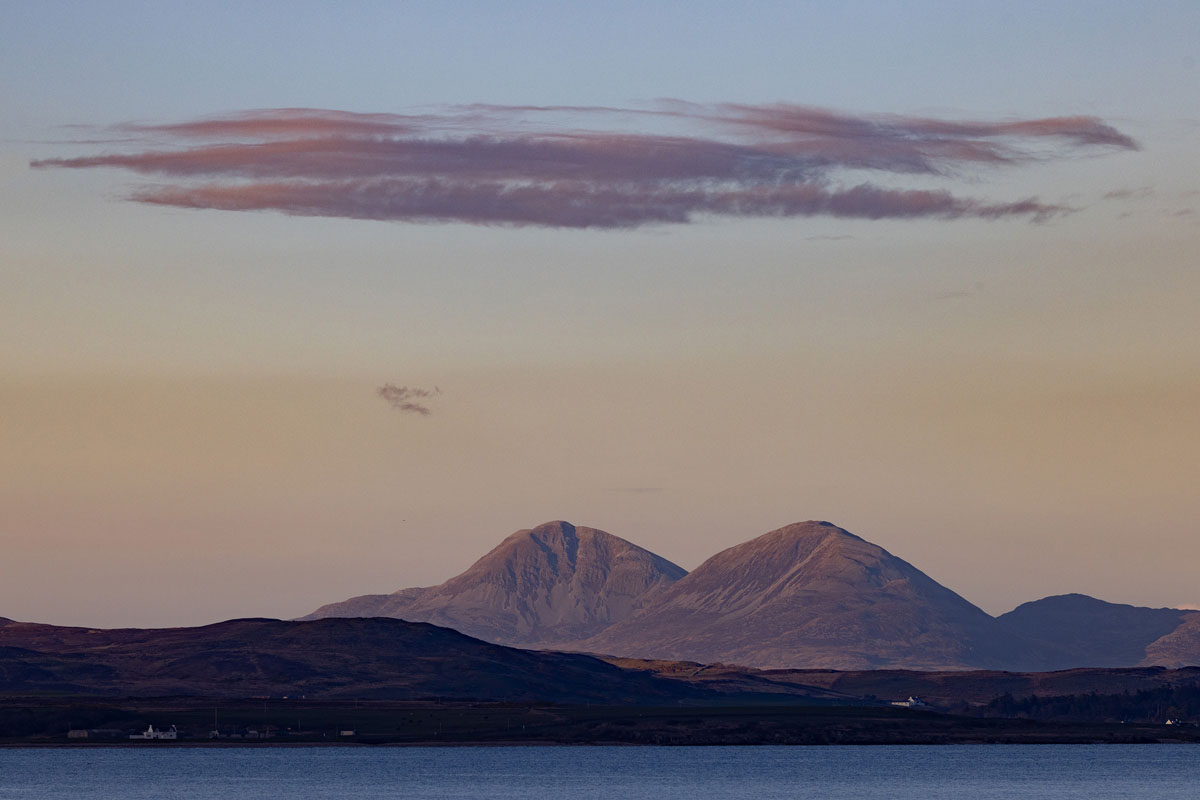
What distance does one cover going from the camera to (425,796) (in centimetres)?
19912

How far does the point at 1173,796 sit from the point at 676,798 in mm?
54678

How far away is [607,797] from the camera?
199250 millimetres

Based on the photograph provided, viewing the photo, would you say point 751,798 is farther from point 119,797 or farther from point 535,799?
point 119,797

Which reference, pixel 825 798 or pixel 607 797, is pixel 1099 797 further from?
pixel 607 797

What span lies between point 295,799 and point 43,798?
29041 millimetres

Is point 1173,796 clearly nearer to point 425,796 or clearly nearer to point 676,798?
point 676,798

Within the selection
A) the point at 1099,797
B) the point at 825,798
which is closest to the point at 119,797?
the point at 825,798

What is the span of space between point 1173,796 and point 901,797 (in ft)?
98.8

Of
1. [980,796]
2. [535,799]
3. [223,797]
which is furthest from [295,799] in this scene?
[980,796]

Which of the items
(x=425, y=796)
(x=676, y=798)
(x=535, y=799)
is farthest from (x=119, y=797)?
(x=676, y=798)

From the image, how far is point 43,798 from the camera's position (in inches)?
7840

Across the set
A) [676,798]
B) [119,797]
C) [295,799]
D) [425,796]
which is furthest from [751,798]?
[119,797]

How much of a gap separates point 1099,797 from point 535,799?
2418 inches

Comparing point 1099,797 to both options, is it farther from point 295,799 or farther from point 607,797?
point 295,799
